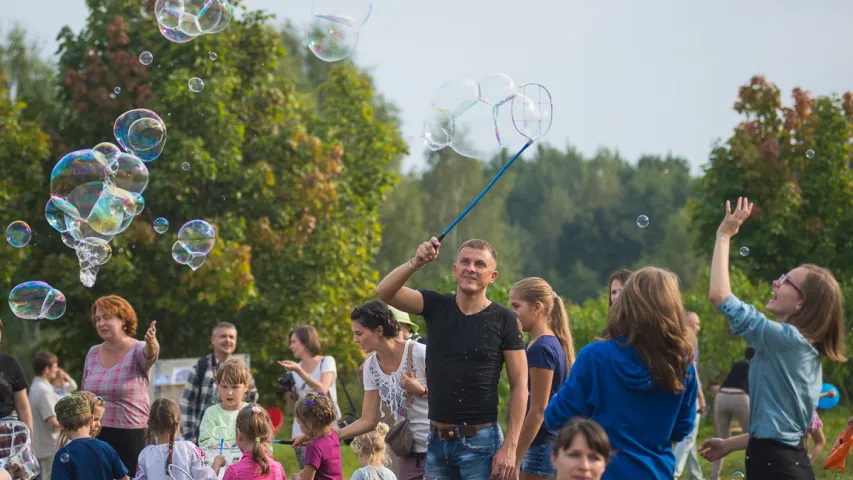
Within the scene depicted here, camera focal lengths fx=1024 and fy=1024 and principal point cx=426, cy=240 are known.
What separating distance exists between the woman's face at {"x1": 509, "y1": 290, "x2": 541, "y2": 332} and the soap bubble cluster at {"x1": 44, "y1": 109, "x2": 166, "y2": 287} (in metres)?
3.73

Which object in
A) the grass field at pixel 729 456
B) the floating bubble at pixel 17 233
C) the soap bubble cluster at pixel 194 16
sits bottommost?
the grass field at pixel 729 456

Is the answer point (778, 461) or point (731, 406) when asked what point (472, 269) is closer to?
point (778, 461)

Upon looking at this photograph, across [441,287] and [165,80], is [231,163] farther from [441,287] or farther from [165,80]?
[441,287]

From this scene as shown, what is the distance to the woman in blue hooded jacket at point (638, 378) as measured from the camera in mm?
3549

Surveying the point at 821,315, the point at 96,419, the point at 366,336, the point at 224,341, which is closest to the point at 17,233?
the point at 224,341

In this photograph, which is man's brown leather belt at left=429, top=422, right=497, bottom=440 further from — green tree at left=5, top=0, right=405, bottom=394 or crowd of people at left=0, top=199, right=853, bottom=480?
green tree at left=5, top=0, right=405, bottom=394

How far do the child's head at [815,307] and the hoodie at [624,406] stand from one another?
0.75 m

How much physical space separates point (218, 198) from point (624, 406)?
13.2 meters

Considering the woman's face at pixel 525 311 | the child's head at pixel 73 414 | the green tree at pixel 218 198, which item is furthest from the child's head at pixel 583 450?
the green tree at pixel 218 198

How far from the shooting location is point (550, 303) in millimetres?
5207

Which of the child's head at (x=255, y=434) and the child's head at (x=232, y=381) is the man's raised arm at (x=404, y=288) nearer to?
the child's head at (x=255, y=434)

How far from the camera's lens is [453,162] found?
42344 mm

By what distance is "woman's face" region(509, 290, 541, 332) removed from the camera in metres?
5.16

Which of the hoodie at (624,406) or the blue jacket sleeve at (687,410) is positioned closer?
the hoodie at (624,406)
